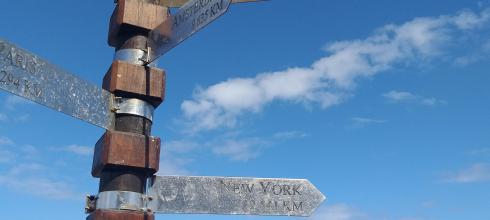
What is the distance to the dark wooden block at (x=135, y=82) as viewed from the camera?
3.17 m

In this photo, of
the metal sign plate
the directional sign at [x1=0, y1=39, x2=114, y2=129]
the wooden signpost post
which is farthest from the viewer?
the wooden signpost post

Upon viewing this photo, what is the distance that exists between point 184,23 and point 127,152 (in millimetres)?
802

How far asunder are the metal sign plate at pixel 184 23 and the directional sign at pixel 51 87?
0.44 metres

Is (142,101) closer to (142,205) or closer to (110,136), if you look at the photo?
(110,136)

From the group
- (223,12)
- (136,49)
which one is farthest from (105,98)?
(223,12)

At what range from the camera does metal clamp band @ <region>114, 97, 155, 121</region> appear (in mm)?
3141

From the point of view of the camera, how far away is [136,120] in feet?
10.3

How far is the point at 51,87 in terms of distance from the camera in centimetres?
286

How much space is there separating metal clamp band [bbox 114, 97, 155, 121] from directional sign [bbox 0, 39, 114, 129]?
50mm

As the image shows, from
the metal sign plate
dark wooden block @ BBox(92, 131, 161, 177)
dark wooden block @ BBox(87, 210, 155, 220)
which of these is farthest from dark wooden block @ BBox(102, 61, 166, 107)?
dark wooden block @ BBox(87, 210, 155, 220)

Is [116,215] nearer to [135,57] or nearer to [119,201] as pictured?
[119,201]

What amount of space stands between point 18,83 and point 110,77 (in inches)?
23.9

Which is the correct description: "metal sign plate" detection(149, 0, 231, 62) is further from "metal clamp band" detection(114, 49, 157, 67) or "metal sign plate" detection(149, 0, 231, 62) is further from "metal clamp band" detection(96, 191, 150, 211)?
"metal clamp band" detection(96, 191, 150, 211)

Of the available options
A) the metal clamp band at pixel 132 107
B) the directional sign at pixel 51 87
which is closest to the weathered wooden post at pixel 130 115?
the metal clamp band at pixel 132 107
